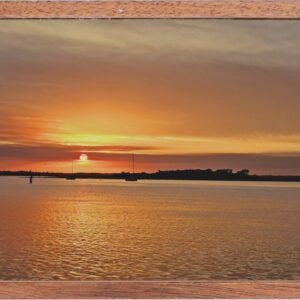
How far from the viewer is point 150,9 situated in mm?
1410

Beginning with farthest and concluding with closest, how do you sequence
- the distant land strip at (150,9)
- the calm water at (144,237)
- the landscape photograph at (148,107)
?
the calm water at (144,237) < the landscape photograph at (148,107) < the distant land strip at (150,9)

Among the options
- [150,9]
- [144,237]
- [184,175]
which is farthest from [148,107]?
[144,237]

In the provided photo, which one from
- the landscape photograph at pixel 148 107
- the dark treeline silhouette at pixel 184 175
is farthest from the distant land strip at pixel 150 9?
the dark treeline silhouette at pixel 184 175

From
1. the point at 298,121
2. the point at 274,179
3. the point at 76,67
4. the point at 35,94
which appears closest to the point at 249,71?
the point at 298,121

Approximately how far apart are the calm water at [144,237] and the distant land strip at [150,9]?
2.04 feet

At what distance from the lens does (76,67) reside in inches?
74.0

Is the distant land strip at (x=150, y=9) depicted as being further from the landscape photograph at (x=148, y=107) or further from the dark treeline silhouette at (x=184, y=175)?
the dark treeline silhouette at (x=184, y=175)

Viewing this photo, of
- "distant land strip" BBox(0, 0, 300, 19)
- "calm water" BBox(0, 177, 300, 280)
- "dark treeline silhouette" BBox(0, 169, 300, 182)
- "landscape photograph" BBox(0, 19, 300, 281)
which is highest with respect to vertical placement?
"distant land strip" BBox(0, 0, 300, 19)

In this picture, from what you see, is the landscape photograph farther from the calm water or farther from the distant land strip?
the distant land strip

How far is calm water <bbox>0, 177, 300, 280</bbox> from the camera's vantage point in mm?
2043

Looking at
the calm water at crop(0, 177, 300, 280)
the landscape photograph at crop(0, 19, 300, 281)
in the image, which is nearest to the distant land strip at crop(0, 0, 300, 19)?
the landscape photograph at crop(0, 19, 300, 281)

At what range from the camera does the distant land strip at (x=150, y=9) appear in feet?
4.61

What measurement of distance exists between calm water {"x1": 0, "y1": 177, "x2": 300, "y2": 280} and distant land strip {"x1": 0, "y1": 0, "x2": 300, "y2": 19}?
62cm

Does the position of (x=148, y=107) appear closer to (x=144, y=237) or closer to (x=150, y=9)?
(x=150, y=9)
